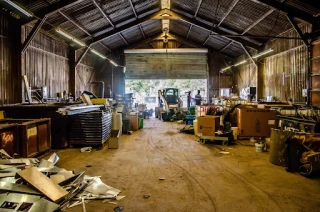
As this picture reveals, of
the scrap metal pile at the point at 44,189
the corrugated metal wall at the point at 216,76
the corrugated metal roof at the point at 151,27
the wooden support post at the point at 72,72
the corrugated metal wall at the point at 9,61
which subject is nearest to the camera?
the scrap metal pile at the point at 44,189

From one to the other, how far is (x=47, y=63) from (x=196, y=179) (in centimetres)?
933

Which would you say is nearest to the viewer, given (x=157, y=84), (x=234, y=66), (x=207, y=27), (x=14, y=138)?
(x=14, y=138)

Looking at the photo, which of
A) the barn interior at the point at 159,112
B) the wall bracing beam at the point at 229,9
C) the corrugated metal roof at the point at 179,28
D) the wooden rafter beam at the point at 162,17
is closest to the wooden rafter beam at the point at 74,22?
the barn interior at the point at 159,112

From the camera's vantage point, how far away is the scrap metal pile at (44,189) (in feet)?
8.84

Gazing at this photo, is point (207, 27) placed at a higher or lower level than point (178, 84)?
higher

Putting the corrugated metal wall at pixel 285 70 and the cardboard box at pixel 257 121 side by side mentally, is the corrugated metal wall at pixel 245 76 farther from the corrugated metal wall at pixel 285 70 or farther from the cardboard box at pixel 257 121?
the cardboard box at pixel 257 121

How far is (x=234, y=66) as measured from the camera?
17.8m

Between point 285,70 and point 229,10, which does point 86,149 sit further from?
point 285,70

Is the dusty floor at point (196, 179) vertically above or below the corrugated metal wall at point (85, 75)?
below

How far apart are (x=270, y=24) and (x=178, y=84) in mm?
18517

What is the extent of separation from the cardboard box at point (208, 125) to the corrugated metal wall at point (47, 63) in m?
6.87

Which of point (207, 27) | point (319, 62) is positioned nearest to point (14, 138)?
point (319, 62)

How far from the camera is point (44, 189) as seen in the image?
289 centimetres

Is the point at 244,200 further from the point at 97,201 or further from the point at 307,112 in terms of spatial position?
the point at 307,112
